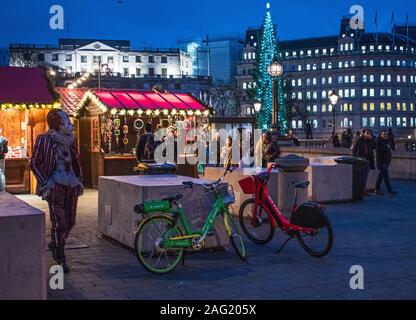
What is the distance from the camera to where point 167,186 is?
28.5 ft

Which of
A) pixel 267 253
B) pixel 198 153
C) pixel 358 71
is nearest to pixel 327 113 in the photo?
pixel 358 71

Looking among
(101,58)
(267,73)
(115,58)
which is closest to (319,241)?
(267,73)

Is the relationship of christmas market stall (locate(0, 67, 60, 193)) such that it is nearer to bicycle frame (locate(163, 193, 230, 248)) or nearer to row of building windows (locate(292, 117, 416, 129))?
bicycle frame (locate(163, 193, 230, 248))

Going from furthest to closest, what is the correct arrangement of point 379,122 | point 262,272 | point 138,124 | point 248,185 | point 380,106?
point 380,106, point 379,122, point 138,124, point 248,185, point 262,272

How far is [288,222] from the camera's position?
9.31 metres

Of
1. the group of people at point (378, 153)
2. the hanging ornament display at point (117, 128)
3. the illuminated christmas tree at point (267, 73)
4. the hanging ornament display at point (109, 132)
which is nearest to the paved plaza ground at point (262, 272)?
the group of people at point (378, 153)

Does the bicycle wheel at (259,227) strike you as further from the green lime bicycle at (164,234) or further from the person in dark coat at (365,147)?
the person in dark coat at (365,147)

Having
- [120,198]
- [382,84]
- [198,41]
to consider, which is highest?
[198,41]

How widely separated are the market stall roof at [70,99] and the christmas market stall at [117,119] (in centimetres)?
43

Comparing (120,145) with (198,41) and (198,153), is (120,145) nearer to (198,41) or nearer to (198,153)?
(198,153)

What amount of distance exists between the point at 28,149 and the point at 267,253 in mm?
12710

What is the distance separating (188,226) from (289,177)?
3.66m

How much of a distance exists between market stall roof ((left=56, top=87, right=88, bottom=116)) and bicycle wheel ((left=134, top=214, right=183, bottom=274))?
12.9 metres

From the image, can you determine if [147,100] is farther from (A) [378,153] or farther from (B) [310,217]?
(B) [310,217]
